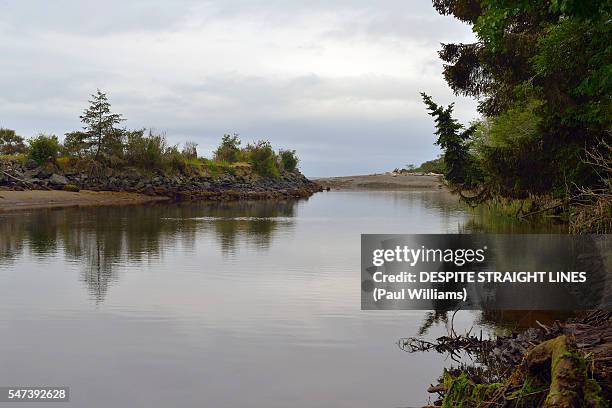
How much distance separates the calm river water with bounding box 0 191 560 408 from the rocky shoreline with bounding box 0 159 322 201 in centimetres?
3953

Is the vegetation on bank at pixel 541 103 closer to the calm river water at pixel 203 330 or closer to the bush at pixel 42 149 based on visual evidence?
the calm river water at pixel 203 330

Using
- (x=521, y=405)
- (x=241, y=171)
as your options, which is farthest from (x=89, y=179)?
(x=521, y=405)

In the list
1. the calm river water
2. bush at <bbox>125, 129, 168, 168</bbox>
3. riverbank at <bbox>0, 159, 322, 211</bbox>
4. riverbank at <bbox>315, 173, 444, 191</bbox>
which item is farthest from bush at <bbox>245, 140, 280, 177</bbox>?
the calm river water

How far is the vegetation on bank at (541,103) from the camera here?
12086mm

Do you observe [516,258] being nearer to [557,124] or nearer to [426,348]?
[557,124]

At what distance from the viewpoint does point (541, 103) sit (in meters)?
24.3

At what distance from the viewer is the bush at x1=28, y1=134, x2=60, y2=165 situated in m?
64.0

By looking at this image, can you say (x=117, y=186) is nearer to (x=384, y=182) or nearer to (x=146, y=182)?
(x=146, y=182)

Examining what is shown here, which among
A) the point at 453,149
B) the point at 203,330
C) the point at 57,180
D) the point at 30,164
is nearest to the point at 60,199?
the point at 57,180

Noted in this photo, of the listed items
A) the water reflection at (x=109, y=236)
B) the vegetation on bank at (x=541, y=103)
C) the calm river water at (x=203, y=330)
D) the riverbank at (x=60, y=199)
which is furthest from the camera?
the riverbank at (x=60, y=199)

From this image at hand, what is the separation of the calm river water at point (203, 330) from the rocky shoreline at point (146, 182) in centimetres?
3953

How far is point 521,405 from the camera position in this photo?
20.7 feet

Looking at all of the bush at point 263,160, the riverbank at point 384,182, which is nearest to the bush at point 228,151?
the bush at point 263,160

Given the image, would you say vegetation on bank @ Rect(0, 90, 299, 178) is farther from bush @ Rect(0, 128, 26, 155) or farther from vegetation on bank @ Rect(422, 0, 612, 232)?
vegetation on bank @ Rect(422, 0, 612, 232)
